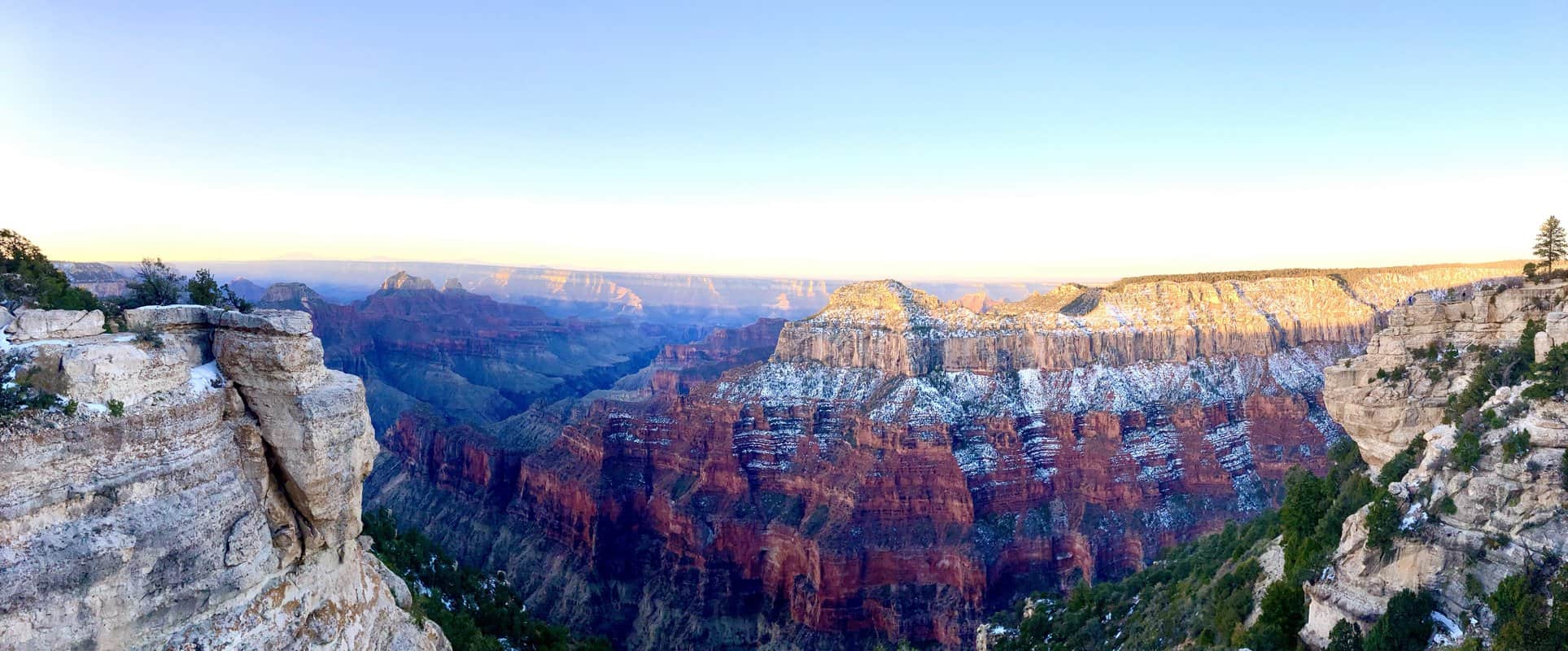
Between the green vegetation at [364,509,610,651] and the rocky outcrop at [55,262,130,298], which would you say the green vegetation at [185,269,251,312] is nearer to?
the green vegetation at [364,509,610,651]

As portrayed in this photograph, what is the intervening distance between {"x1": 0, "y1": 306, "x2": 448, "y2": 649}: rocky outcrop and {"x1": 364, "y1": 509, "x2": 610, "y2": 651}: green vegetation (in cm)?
1430

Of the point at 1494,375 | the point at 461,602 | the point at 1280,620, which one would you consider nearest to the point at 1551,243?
the point at 1494,375

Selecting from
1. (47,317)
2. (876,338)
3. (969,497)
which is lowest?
(969,497)

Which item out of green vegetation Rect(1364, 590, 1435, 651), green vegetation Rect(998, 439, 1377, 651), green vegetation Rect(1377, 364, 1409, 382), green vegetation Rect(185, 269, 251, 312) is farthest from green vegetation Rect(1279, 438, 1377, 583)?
green vegetation Rect(185, 269, 251, 312)

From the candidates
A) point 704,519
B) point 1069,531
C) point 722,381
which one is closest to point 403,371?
point 722,381

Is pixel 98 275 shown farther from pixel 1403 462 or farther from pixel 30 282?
pixel 1403 462

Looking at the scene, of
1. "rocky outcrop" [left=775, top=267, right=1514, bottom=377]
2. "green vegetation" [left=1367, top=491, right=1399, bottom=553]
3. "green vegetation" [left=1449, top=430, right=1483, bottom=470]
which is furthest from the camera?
"rocky outcrop" [left=775, top=267, right=1514, bottom=377]

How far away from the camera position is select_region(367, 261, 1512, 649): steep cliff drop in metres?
59.8

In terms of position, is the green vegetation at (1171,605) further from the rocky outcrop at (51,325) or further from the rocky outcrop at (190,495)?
the rocky outcrop at (51,325)

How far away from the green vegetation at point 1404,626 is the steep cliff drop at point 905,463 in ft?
130

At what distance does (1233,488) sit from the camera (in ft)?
220

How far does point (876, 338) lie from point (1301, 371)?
49.7 meters

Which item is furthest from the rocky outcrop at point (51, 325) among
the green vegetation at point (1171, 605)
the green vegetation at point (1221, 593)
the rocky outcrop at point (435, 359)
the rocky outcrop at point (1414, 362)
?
the rocky outcrop at point (435, 359)

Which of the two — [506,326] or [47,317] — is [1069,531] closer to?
[47,317]
